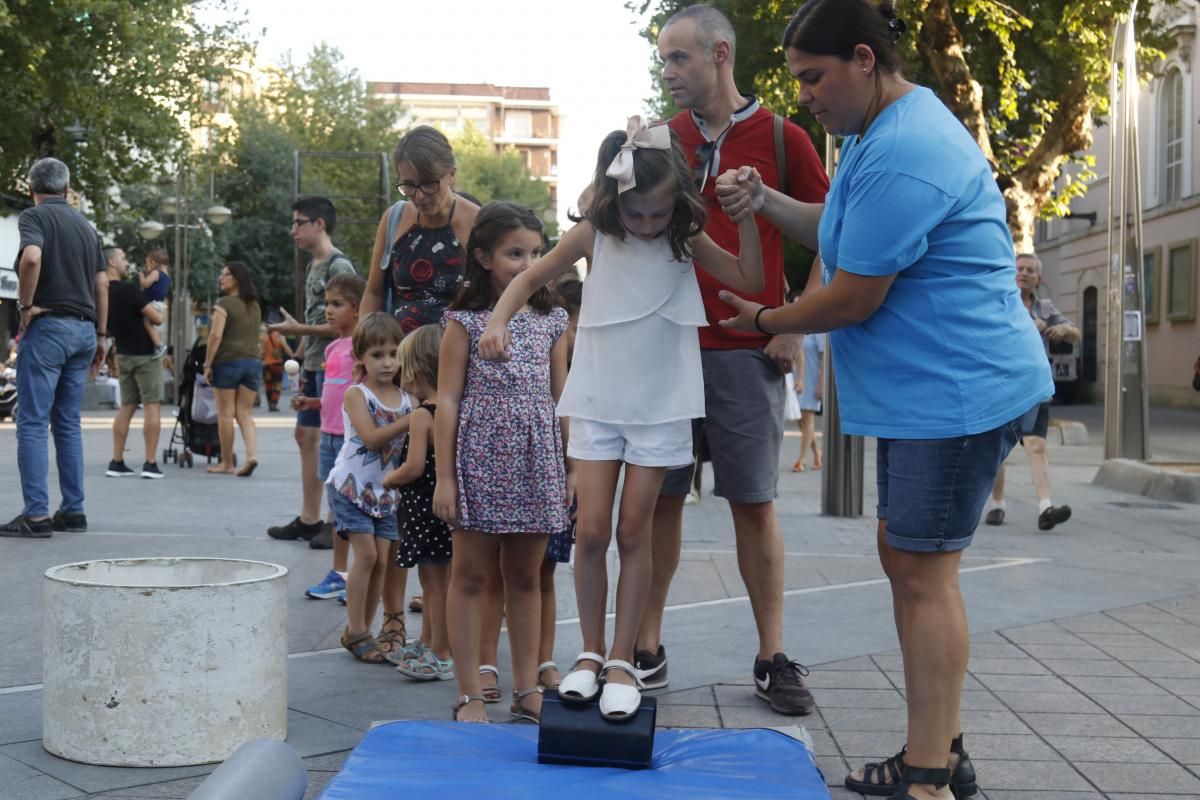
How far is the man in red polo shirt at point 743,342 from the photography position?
459 cm

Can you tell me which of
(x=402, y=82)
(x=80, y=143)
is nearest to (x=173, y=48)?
(x=80, y=143)

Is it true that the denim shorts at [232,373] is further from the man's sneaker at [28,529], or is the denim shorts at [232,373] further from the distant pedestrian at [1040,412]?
the distant pedestrian at [1040,412]

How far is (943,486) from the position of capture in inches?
136

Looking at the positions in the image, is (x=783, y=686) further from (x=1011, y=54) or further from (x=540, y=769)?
(x=1011, y=54)

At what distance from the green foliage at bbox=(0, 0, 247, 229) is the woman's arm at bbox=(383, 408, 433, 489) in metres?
20.9

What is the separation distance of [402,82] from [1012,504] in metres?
123

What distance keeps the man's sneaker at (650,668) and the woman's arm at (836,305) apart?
152cm

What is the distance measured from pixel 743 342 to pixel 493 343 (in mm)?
979

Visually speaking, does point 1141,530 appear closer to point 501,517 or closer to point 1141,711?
point 1141,711

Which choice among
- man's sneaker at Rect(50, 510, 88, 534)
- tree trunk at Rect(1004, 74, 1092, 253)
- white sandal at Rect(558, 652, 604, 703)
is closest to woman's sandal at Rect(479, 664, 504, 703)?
white sandal at Rect(558, 652, 604, 703)

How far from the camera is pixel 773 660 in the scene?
182 inches

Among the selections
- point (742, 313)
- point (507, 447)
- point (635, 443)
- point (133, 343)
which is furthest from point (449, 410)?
point (133, 343)

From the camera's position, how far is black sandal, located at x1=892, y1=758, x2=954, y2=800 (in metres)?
3.49

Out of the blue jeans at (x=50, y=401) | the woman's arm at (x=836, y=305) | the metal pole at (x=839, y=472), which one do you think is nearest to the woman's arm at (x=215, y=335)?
the blue jeans at (x=50, y=401)
